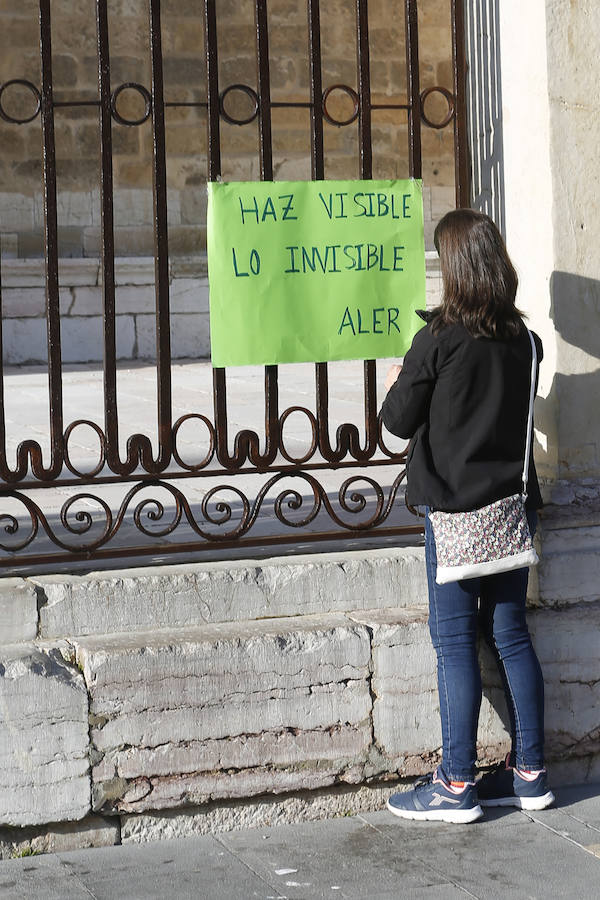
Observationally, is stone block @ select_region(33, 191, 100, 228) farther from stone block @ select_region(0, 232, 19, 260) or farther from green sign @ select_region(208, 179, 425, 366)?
green sign @ select_region(208, 179, 425, 366)

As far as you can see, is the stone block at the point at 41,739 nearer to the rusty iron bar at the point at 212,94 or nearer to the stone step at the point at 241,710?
the stone step at the point at 241,710

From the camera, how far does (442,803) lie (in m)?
3.50

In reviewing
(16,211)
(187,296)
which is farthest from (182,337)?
(16,211)

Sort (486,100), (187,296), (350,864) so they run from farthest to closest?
(187,296)
(486,100)
(350,864)

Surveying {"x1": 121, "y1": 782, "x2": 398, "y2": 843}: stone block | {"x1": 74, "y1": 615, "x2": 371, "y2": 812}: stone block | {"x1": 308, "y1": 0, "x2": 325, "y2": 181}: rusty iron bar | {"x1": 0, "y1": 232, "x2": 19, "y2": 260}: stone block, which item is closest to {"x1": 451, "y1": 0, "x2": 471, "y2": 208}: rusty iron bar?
{"x1": 308, "y1": 0, "x2": 325, "y2": 181}: rusty iron bar

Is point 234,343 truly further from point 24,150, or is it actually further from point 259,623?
point 24,150

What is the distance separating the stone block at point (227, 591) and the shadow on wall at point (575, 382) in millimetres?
529

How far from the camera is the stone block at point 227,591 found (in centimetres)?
346

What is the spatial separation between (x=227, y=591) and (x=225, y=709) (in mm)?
322

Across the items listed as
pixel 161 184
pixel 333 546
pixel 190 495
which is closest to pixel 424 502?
pixel 333 546

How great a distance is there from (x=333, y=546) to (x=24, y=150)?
10.3 meters

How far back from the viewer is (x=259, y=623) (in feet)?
11.8

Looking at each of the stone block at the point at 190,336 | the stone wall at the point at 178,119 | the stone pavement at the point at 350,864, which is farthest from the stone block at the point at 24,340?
the stone pavement at the point at 350,864

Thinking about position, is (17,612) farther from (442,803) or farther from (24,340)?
(24,340)
